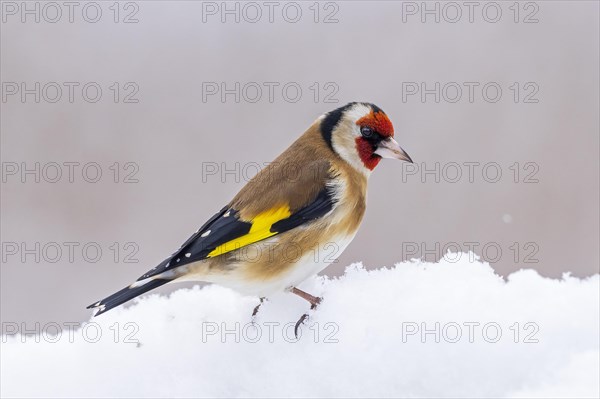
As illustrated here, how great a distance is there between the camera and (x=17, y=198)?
611cm

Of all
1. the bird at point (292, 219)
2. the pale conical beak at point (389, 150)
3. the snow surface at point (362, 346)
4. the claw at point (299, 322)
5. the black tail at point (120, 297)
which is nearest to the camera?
the snow surface at point (362, 346)

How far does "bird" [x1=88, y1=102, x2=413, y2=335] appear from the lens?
3.01 m

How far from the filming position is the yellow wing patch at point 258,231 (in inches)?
120

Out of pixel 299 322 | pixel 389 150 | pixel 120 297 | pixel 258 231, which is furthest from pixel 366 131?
→ pixel 120 297

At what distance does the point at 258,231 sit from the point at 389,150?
30.4 inches

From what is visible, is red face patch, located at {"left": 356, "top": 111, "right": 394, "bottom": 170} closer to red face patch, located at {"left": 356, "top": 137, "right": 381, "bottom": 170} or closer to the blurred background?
red face patch, located at {"left": 356, "top": 137, "right": 381, "bottom": 170}

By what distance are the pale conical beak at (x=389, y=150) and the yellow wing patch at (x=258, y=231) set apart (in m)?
0.58

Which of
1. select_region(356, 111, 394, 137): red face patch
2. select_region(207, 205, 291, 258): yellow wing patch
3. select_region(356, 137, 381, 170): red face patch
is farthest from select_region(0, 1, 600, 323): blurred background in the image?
select_region(207, 205, 291, 258): yellow wing patch

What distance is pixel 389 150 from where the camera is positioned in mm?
3416

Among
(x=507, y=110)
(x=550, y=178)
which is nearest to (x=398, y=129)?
(x=507, y=110)

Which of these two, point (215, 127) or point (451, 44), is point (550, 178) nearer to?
point (451, 44)

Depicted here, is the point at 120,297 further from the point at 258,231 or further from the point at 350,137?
the point at 350,137

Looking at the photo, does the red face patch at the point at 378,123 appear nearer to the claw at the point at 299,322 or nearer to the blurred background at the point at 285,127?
the claw at the point at 299,322

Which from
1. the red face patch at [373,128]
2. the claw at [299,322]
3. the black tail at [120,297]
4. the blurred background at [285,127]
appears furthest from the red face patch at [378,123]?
the blurred background at [285,127]
